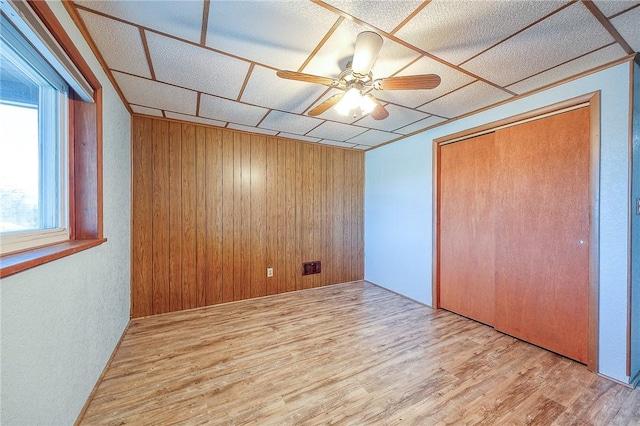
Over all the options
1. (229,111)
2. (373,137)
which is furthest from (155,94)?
(373,137)

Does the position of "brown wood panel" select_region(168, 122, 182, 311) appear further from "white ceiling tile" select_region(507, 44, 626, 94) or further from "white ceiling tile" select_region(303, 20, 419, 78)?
"white ceiling tile" select_region(507, 44, 626, 94)

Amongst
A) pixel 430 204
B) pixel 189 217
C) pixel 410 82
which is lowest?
pixel 189 217

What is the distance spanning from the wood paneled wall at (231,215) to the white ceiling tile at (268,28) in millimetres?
1810

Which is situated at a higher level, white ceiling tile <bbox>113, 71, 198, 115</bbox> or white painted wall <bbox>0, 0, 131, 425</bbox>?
white ceiling tile <bbox>113, 71, 198, 115</bbox>

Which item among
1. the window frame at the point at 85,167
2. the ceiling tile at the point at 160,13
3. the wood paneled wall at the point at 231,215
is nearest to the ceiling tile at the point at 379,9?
the ceiling tile at the point at 160,13

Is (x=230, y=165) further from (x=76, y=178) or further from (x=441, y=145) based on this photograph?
(x=441, y=145)

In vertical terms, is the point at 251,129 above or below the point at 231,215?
above

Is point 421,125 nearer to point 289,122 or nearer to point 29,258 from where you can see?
point 289,122

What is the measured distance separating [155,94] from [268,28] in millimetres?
1471

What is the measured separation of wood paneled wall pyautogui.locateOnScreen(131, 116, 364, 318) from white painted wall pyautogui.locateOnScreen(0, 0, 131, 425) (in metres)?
0.53


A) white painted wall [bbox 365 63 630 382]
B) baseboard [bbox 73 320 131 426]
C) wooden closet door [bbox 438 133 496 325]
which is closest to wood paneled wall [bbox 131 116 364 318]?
white painted wall [bbox 365 63 630 382]

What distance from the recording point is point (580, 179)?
6.60ft

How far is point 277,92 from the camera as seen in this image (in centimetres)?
222

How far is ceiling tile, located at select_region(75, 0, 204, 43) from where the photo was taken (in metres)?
1.28
